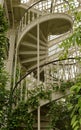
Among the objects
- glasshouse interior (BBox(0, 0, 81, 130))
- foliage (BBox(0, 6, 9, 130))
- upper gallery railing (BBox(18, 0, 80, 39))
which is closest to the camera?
foliage (BBox(0, 6, 9, 130))

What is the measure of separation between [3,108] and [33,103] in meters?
0.78

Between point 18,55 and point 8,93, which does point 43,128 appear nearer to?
point 8,93

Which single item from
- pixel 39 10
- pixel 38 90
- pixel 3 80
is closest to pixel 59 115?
pixel 38 90

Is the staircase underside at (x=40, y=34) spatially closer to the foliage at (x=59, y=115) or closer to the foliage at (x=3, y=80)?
the foliage at (x=3, y=80)

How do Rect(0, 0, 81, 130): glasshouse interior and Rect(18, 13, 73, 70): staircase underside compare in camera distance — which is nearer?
Rect(0, 0, 81, 130): glasshouse interior

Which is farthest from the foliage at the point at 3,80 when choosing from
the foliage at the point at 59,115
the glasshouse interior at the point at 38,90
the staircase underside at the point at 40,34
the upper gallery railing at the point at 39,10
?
the upper gallery railing at the point at 39,10

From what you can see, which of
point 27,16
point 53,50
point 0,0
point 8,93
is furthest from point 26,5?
point 8,93

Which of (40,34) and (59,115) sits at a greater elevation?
(40,34)

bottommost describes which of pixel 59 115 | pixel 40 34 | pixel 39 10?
pixel 59 115

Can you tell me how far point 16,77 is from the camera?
23.9ft

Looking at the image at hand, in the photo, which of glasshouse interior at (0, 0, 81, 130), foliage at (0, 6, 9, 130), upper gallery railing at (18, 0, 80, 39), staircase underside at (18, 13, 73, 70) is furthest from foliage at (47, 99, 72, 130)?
upper gallery railing at (18, 0, 80, 39)

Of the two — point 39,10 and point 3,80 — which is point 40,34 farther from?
point 3,80

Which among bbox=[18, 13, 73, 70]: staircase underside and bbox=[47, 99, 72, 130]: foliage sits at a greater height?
bbox=[18, 13, 73, 70]: staircase underside

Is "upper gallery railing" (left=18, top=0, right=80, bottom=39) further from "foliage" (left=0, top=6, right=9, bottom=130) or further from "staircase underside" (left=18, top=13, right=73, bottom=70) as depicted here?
"foliage" (left=0, top=6, right=9, bottom=130)
